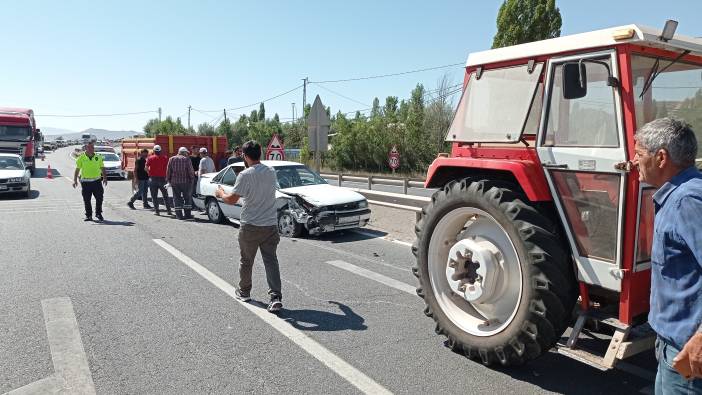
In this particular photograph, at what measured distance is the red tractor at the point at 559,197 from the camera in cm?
334

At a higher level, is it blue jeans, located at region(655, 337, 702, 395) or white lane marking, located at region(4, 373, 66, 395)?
blue jeans, located at region(655, 337, 702, 395)

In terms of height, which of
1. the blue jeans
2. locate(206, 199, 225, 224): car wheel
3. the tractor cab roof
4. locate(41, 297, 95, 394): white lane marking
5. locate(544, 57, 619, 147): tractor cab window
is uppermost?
the tractor cab roof

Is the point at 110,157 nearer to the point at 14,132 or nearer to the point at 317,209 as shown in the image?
the point at 14,132

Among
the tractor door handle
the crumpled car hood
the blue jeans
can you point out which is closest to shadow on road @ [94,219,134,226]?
the crumpled car hood

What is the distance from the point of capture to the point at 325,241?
9648 mm

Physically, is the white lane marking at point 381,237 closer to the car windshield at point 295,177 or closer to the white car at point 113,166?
the car windshield at point 295,177

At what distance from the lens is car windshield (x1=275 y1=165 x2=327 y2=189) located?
10.7m

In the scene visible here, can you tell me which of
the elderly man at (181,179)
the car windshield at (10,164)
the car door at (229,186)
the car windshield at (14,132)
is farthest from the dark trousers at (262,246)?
the car windshield at (14,132)

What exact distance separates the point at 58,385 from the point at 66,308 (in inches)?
→ 77.3

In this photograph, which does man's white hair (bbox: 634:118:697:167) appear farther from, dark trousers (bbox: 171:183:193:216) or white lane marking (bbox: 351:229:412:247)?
dark trousers (bbox: 171:183:193:216)

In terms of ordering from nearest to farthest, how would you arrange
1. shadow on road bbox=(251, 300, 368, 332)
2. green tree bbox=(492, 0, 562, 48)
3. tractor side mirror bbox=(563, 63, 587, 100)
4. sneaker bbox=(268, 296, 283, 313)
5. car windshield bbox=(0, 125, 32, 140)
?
tractor side mirror bbox=(563, 63, 587, 100) → shadow on road bbox=(251, 300, 368, 332) → sneaker bbox=(268, 296, 283, 313) → green tree bbox=(492, 0, 562, 48) → car windshield bbox=(0, 125, 32, 140)

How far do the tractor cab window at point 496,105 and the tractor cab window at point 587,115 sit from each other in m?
0.19

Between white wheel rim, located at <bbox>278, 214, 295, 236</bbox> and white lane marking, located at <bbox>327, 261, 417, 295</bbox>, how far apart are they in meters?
2.33

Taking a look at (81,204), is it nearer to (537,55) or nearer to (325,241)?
(325,241)
